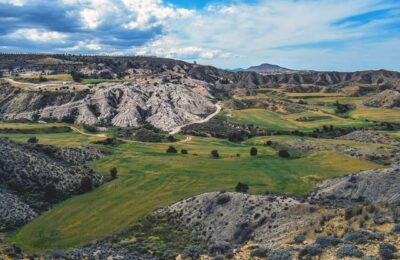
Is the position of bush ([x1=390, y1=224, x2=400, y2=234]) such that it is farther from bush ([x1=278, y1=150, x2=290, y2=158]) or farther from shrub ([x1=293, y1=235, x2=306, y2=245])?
bush ([x1=278, y1=150, x2=290, y2=158])

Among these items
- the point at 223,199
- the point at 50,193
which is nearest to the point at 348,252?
the point at 223,199

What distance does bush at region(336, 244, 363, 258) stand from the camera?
98.5 feet

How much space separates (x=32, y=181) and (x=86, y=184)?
8129mm

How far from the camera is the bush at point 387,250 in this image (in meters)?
29.2

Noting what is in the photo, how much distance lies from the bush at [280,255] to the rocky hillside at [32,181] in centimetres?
3820

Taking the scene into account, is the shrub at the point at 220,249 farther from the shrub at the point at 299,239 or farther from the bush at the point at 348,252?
the bush at the point at 348,252

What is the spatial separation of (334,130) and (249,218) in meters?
105

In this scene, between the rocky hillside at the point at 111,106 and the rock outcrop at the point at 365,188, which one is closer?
the rock outcrop at the point at 365,188

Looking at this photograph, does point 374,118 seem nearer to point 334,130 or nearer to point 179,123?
point 334,130

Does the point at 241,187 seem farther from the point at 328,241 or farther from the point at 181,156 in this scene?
the point at 328,241

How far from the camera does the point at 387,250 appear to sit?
96.8 ft

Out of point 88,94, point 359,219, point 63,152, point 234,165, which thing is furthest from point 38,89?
point 359,219

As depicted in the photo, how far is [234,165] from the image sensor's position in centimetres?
8719

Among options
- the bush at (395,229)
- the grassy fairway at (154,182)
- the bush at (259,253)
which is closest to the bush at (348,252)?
the bush at (395,229)
